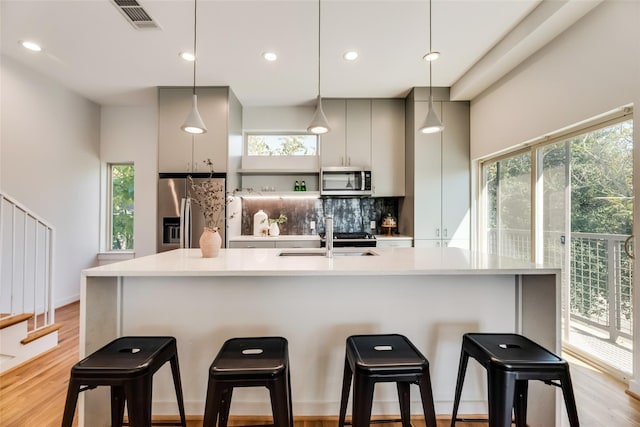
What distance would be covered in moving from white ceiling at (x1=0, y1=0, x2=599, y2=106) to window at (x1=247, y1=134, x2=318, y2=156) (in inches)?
28.0

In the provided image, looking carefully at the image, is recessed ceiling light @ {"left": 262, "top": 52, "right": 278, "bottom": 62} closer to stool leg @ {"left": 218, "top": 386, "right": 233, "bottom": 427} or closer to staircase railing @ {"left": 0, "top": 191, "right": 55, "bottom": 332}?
staircase railing @ {"left": 0, "top": 191, "right": 55, "bottom": 332}

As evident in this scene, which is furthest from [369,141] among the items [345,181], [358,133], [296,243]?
[296,243]

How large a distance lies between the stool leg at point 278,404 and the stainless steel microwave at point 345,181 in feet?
10.1

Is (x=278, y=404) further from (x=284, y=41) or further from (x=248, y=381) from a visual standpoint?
(x=284, y=41)

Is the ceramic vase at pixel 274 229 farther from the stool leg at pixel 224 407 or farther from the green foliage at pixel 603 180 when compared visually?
the green foliage at pixel 603 180

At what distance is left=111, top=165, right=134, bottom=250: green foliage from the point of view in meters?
4.76

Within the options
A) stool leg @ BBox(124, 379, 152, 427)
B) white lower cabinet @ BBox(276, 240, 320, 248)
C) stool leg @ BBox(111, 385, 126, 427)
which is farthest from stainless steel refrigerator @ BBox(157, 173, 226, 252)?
stool leg @ BBox(124, 379, 152, 427)

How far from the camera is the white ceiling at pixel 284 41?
2.43 metres

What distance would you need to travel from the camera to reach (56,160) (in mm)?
3844

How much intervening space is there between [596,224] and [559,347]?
1428 mm

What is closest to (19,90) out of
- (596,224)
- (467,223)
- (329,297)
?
(329,297)

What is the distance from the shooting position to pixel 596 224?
2.46 meters

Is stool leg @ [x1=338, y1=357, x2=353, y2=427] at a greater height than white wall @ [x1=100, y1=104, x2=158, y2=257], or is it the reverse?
white wall @ [x1=100, y1=104, x2=158, y2=257]

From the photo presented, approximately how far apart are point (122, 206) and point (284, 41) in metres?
3.64
